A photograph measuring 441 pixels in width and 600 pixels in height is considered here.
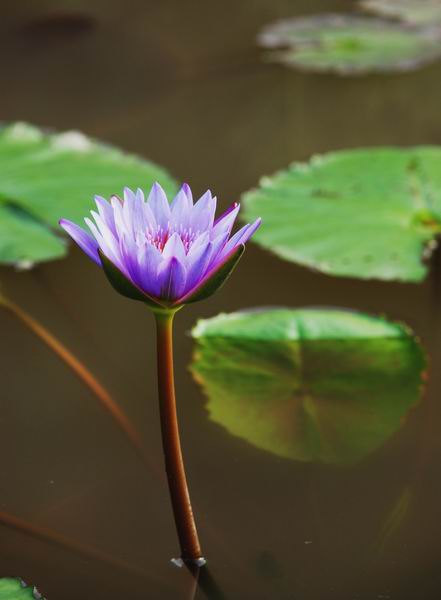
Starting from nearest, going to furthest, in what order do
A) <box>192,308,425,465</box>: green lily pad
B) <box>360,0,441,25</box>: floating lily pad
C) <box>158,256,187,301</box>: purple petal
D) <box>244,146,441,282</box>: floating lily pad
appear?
<box>158,256,187,301</box>: purple petal → <box>192,308,425,465</box>: green lily pad → <box>244,146,441,282</box>: floating lily pad → <box>360,0,441,25</box>: floating lily pad

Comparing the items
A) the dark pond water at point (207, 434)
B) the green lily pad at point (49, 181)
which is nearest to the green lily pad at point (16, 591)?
the dark pond water at point (207, 434)

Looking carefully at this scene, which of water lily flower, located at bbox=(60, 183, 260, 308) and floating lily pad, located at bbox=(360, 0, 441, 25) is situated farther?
floating lily pad, located at bbox=(360, 0, 441, 25)

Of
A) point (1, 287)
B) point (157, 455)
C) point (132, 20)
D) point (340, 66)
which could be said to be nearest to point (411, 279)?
point (157, 455)

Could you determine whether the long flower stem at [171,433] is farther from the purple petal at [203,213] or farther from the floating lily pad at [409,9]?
the floating lily pad at [409,9]

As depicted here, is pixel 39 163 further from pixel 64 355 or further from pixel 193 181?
pixel 64 355

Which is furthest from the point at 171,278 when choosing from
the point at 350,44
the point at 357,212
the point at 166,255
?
the point at 350,44

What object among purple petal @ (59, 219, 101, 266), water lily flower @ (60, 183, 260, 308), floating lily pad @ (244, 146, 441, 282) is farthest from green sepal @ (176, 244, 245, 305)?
floating lily pad @ (244, 146, 441, 282)

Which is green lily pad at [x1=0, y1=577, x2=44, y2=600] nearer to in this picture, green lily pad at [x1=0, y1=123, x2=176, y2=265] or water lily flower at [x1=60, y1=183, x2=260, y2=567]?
water lily flower at [x1=60, y1=183, x2=260, y2=567]
